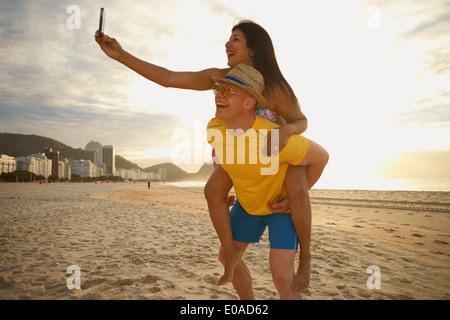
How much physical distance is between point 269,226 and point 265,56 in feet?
4.33

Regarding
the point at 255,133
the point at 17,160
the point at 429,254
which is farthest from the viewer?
the point at 17,160

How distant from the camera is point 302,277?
1.81 m

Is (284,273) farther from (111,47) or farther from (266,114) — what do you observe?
(111,47)

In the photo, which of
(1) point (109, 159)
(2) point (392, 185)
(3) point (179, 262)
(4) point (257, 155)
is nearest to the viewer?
(4) point (257, 155)

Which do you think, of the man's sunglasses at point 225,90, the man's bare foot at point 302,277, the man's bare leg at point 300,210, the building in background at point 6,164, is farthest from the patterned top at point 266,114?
the building in background at point 6,164

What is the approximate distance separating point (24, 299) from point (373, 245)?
709cm

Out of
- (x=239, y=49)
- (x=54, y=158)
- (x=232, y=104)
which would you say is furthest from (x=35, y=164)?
(x=232, y=104)

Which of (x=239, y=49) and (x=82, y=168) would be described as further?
(x=82, y=168)

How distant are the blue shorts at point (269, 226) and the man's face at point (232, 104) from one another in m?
0.81

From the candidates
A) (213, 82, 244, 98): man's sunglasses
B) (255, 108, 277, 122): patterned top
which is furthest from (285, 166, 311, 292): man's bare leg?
(213, 82, 244, 98): man's sunglasses

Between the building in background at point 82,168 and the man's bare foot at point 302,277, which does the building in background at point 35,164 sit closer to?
the building in background at point 82,168

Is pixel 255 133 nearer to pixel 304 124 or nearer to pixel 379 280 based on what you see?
pixel 304 124

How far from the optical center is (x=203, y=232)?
756 cm

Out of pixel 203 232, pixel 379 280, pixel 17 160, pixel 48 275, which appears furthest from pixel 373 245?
pixel 17 160
